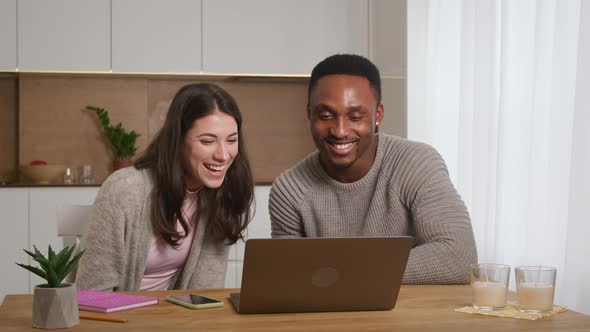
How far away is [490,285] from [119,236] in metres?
1.06

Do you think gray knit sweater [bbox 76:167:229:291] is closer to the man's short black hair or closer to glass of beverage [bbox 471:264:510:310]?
the man's short black hair

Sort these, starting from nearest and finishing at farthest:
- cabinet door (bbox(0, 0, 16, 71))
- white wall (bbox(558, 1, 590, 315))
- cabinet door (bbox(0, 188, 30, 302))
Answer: white wall (bbox(558, 1, 590, 315)) < cabinet door (bbox(0, 188, 30, 302)) < cabinet door (bbox(0, 0, 16, 71))

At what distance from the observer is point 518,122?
317cm

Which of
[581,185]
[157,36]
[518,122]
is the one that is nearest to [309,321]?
[581,185]

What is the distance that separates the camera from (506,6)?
324cm

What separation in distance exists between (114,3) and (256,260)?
11.3ft

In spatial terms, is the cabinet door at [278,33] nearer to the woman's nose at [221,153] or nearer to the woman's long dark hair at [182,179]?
the woman's long dark hair at [182,179]

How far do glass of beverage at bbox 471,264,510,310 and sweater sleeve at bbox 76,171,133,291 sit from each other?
3.38 feet

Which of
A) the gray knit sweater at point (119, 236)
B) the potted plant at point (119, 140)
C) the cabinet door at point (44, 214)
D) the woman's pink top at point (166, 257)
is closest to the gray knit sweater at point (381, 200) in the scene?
the woman's pink top at point (166, 257)

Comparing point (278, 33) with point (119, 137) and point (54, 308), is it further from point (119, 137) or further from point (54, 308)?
point (54, 308)

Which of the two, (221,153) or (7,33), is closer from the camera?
(221,153)

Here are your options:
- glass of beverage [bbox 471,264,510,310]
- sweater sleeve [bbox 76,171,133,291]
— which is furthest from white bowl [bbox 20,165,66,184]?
glass of beverage [bbox 471,264,510,310]

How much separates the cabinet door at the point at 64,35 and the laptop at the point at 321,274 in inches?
131

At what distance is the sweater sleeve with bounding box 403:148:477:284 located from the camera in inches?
78.2
